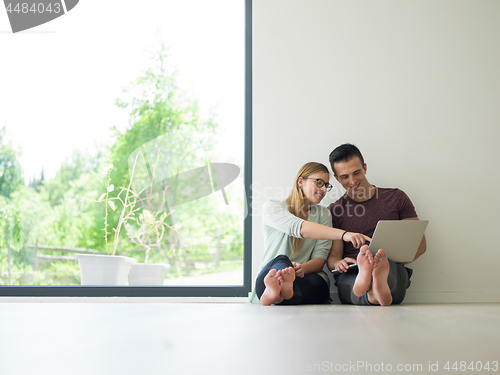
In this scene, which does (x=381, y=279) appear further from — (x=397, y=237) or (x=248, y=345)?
(x=248, y=345)

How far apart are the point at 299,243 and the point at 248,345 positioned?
1204 mm

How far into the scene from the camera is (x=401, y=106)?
245 cm

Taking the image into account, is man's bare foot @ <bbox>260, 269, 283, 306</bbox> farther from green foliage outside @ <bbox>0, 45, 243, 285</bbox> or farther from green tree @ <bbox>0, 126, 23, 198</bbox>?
green tree @ <bbox>0, 126, 23, 198</bbox>

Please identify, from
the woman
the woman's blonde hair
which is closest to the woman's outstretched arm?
the woman

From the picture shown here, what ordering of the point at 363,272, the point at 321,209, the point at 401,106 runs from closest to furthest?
the point at 363,272 < the point at 321,209 < the point at 401,106

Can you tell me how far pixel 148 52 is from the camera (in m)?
2.79

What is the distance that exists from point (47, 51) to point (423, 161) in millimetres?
2737

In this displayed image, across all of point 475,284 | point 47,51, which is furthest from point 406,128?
point 47,51

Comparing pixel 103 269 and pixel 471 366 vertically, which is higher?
pixel 471 366

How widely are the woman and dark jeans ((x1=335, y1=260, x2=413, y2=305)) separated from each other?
0.35 feet

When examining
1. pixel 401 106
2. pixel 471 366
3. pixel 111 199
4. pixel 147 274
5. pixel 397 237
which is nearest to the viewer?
pixel 471 366

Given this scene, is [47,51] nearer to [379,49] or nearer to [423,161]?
[379,49]

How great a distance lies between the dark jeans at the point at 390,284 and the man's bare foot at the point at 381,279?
7cm

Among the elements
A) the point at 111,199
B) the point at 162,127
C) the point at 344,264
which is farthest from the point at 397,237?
the point at 111,199
